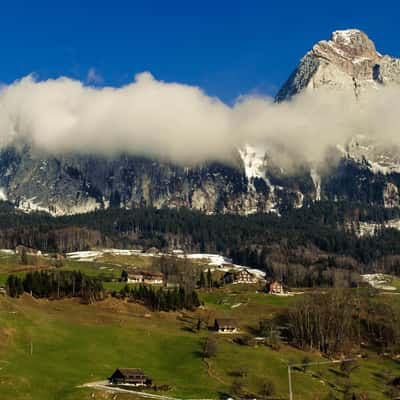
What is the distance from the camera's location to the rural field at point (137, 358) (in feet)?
367

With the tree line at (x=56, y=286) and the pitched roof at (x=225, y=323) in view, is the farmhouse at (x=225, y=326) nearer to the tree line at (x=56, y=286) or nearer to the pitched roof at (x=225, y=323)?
the pitched roof at (x=225, y=323)

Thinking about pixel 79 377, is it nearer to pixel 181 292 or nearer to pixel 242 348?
pixel 242 348

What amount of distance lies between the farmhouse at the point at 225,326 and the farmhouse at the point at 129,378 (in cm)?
4839

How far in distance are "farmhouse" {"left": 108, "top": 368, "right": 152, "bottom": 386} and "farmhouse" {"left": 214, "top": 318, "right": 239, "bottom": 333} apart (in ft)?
159

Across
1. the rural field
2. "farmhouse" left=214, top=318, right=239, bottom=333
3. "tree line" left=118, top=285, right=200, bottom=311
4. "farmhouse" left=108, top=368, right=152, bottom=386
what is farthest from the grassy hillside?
"tree line" left=118, top=285, right=200, bottom=311

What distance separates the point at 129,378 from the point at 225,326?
5305 cm

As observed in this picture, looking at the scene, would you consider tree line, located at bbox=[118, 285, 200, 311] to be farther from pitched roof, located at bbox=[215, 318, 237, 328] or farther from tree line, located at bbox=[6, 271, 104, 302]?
pitched roof, located at bbox=[215, 318, 237, 328]

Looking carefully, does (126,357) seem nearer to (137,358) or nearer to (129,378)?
(137,358)

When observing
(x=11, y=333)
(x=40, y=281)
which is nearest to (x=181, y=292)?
(x=40, y=281)

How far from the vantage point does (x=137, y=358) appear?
135500mm

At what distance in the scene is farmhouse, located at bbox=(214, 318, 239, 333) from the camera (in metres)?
163

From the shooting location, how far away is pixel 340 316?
550ft

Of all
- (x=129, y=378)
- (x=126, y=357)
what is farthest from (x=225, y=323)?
(x=129, y=378)

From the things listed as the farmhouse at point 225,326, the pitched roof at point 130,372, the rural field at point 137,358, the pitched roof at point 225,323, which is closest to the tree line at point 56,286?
the rural field at point 137,358
